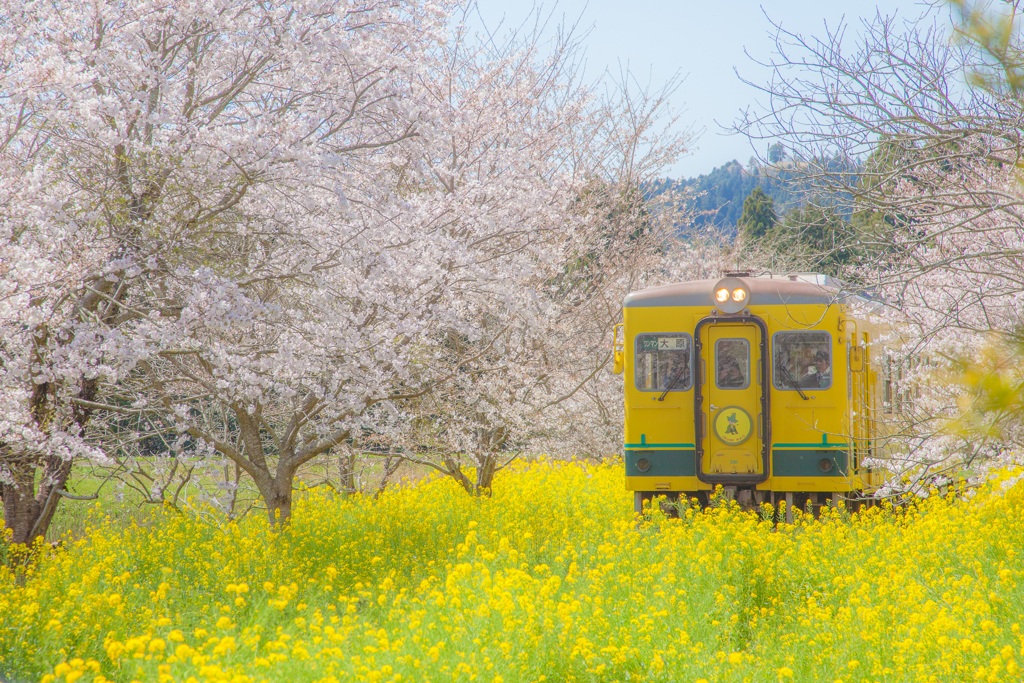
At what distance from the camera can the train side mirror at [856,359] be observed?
7.92m

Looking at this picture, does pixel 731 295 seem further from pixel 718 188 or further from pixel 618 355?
pixel 718 188

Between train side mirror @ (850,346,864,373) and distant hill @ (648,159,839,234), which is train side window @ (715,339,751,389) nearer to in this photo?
train side mirror @ (850,346,864,373)

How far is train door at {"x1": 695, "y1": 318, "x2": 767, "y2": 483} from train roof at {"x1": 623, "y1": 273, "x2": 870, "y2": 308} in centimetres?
31

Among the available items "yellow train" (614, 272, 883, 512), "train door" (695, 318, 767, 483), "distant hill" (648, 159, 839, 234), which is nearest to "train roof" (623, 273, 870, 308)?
"yellow train" (614, 272, 883, 512)

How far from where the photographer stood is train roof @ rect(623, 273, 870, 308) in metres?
7.72

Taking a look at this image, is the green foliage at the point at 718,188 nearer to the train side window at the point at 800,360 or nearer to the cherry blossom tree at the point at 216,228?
the train side window at the point at 800,360

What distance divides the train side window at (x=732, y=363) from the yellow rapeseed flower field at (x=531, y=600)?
1312 mm

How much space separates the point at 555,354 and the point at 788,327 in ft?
13.0

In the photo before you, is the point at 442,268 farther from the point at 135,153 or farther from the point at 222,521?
the point at 222,521

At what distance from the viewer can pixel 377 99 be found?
19.4ft

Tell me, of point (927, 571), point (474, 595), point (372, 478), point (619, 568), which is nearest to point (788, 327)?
point (927, 571)

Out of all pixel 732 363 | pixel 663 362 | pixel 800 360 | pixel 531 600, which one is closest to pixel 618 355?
pixel 663 362

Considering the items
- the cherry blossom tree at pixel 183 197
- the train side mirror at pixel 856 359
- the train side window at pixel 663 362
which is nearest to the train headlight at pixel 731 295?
the train side window at pixel 663 362

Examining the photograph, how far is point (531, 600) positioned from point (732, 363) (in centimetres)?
415
